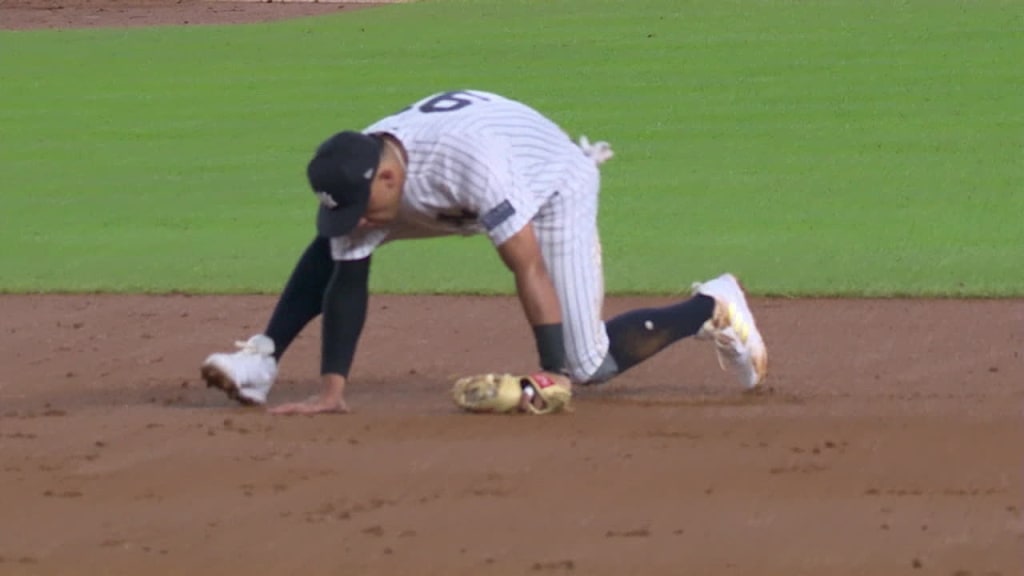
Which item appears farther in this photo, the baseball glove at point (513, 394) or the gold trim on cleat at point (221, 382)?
the gold trim on cleat at point (221, 382)

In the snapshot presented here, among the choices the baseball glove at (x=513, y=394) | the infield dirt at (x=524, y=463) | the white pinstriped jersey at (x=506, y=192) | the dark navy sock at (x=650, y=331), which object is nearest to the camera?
the infield dirt at (x=524, y=463)

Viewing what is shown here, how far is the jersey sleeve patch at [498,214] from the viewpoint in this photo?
6188 millimetres

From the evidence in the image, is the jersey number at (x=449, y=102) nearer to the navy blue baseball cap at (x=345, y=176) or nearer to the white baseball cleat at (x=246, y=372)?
the navy blue baseball cap at (x=345, y=176)

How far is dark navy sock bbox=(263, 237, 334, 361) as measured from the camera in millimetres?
6871

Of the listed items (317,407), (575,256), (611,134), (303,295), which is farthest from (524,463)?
(611,134)

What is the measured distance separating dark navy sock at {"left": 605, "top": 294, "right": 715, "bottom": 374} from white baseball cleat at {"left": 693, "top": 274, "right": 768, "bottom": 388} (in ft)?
0.11

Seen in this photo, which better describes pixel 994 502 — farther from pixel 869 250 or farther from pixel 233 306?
pixel 869 250

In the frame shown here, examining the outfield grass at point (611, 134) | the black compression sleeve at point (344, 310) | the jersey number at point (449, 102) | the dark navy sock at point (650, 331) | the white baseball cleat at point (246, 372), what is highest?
the jersey number at point (449, 102)

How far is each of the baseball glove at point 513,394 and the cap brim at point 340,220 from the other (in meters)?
0.68

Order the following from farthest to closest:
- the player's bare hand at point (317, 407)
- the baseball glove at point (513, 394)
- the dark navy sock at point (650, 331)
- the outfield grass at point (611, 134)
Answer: the outfield grass at point (611, 134)
the dark navy sock at point (650, 331)
the player's bare hand at point (317, 407)
the baseball glove at point (513, 394)

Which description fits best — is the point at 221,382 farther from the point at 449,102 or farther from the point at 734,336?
the point at 734,336

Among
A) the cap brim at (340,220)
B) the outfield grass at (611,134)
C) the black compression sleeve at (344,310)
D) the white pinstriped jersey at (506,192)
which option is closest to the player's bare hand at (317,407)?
the black compression sleeve at (344,310)

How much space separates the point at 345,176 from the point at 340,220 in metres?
0.18

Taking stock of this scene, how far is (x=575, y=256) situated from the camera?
657 centimetres
